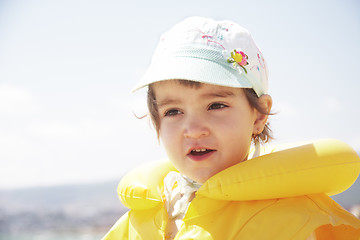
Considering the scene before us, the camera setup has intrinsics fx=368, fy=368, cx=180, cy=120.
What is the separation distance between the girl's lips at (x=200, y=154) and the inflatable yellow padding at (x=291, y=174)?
0.43 ft

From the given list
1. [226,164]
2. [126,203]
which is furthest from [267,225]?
[126,203]

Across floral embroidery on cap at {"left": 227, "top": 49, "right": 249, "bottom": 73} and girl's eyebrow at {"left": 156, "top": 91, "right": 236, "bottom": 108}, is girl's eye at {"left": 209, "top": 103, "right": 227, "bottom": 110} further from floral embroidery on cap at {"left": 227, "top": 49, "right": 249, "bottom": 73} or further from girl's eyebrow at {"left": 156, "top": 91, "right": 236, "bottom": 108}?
floral embroidery on cap at {"left": 227, "top": 49, "right": 249, "bottom": 73}

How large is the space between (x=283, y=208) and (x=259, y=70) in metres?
0.75

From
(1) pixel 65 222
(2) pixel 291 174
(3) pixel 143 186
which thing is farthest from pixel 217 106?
(1) pixel 65 222

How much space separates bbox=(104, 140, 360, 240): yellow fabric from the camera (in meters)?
1.56

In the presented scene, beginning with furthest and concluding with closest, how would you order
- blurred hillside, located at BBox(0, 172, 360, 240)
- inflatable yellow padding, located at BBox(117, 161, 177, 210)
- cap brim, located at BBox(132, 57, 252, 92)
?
1. blurred hillside, located at BBox(0, 172, 360, 240)
2. inflatable yellow padding, located at BBox(117, 161, 177, 210)
3. cap brim, located at BBox(132, 57, 252, 92)

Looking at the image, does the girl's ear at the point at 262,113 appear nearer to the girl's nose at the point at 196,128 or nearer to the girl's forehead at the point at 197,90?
the girl's forehead at the point at 197,90

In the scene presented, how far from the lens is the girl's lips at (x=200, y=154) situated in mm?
1823

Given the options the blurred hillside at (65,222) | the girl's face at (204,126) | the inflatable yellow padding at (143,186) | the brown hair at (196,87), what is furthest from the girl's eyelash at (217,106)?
the blurred hillside at (65,222)

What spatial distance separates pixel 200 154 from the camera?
1.84 meters

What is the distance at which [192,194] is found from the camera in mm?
2031

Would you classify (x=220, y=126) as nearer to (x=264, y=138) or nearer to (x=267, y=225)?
(x=267, y=225)

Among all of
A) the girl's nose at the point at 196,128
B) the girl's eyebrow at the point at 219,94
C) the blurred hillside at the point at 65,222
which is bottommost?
the girl's nose at the point at 196,128

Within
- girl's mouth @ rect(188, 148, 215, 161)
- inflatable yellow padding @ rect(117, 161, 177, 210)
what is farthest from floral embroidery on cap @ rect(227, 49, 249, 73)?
inflatable yellow padding @ rect(117, 161, 177, 210)
